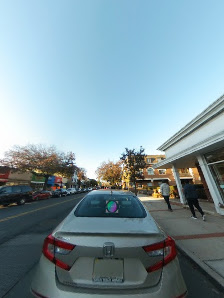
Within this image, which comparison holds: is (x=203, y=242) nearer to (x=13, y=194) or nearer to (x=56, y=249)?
(x=56, y=249)

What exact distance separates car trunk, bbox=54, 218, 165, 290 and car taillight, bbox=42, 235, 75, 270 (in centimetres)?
2

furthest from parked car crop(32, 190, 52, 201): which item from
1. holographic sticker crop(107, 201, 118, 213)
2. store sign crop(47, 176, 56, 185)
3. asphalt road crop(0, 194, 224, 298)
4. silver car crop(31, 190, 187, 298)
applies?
silver car crop(31, 190, 187, 298)

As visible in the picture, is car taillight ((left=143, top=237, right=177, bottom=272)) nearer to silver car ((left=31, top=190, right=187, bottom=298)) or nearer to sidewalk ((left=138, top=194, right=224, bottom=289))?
silver car ((left=31, top=190, right=187, bottom=298))

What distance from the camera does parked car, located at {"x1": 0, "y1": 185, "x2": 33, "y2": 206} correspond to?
15289mm

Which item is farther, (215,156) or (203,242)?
(215,156)

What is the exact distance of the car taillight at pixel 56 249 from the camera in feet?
5.92

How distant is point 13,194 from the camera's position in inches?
635

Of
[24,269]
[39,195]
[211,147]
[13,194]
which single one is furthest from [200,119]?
[39,195]

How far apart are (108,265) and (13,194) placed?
17.6 m

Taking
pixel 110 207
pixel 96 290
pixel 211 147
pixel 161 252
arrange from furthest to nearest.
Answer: pixel 211 147, pixel 110 207, pixel 161 252, pixel 96 290

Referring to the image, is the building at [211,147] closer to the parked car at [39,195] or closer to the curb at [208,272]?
the curb at [208,272]

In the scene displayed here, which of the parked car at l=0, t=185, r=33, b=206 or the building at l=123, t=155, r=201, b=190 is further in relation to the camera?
the building at l=123, t=155, r=201, b=190

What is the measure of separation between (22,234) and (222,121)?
31.0 ft

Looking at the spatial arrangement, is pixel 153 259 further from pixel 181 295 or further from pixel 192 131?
pixel 192 131
